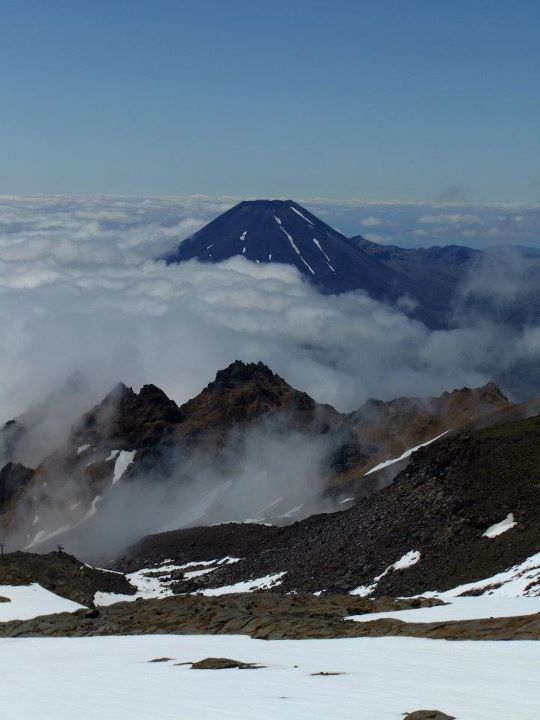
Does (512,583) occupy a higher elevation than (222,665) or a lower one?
lower

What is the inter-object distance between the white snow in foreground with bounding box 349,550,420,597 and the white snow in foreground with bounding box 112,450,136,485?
122m

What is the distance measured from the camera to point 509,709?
21.0m

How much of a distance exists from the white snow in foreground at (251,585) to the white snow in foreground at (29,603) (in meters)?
19.3

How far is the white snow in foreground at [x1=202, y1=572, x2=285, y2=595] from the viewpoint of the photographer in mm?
76062

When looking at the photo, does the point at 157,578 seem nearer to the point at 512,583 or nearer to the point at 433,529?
the point at 433,529

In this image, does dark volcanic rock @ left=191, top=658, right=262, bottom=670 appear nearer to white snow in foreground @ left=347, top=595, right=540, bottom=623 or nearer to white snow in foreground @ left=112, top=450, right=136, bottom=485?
white snow in foreground @ left=347, top=595, right=540, bottom=623

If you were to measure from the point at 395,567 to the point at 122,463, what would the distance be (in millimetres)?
126475

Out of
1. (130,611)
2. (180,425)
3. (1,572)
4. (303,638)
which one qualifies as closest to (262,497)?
(180,425)

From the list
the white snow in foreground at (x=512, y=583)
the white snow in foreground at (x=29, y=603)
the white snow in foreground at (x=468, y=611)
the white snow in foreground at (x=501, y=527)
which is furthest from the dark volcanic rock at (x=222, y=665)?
the white snow in foreground at (x=501, y=527)

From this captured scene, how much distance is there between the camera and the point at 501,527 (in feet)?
214

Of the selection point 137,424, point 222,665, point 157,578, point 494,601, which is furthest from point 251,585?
point 137,424

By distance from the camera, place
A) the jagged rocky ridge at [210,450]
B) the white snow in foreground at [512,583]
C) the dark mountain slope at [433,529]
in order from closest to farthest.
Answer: the white snow in foreground at [512,583]
the dark mountain slope at [433,529]
the jagged rocky ridge at [210,450]

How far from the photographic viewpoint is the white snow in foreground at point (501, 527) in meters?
64.4

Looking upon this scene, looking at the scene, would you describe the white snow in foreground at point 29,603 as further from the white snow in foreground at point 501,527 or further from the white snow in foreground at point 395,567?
the white snow in foreground at point 501,527
